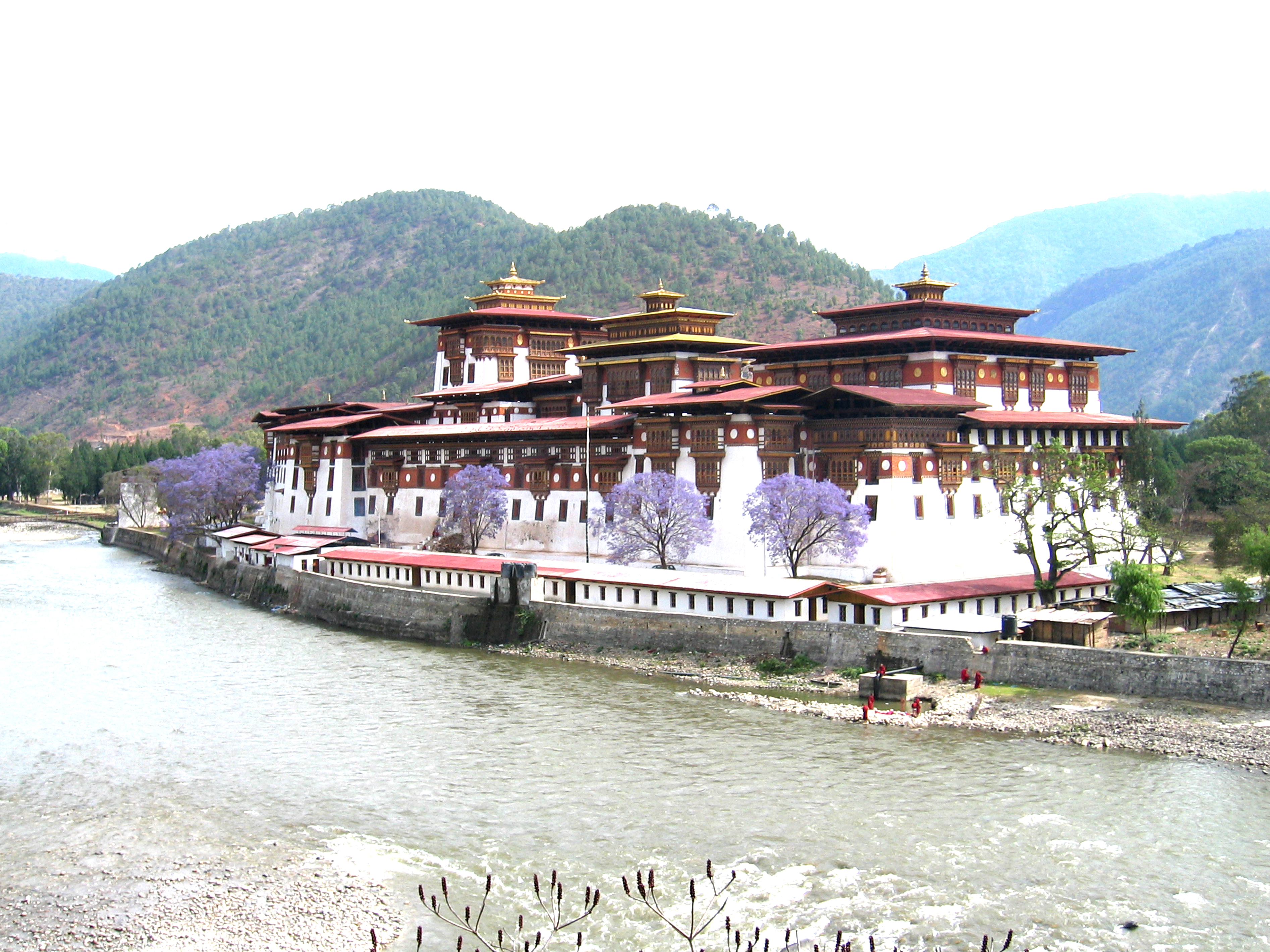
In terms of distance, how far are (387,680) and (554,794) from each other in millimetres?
15180

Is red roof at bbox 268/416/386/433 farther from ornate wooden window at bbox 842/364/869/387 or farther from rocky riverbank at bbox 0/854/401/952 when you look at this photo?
rocky riverbank at bbox 0/854/401/952

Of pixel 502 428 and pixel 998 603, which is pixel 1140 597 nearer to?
pixel 998 603

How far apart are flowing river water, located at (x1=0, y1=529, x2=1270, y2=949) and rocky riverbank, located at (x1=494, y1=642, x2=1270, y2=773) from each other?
750 millimetres

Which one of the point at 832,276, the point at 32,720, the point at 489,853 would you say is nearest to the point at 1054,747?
the point at 489,853

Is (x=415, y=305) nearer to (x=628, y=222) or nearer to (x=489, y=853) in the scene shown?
(x=628, y=222)

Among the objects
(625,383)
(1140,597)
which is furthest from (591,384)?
(1140,597)

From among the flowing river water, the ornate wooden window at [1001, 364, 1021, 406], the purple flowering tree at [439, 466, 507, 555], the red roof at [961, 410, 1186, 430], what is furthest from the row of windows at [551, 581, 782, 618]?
the ornate wooden window at [1001, 364, 1021, 406]

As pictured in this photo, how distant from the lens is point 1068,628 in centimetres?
4259

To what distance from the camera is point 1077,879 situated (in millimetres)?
26516

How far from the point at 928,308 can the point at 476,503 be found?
22597 millimetres

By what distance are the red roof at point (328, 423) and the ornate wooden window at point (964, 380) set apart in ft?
112

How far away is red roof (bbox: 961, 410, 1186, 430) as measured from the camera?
55.6 m

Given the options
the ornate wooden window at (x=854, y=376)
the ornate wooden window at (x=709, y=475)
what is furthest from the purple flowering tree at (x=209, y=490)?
the ornate wooden window at (x=854, y=376)

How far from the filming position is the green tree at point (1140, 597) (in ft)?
139
